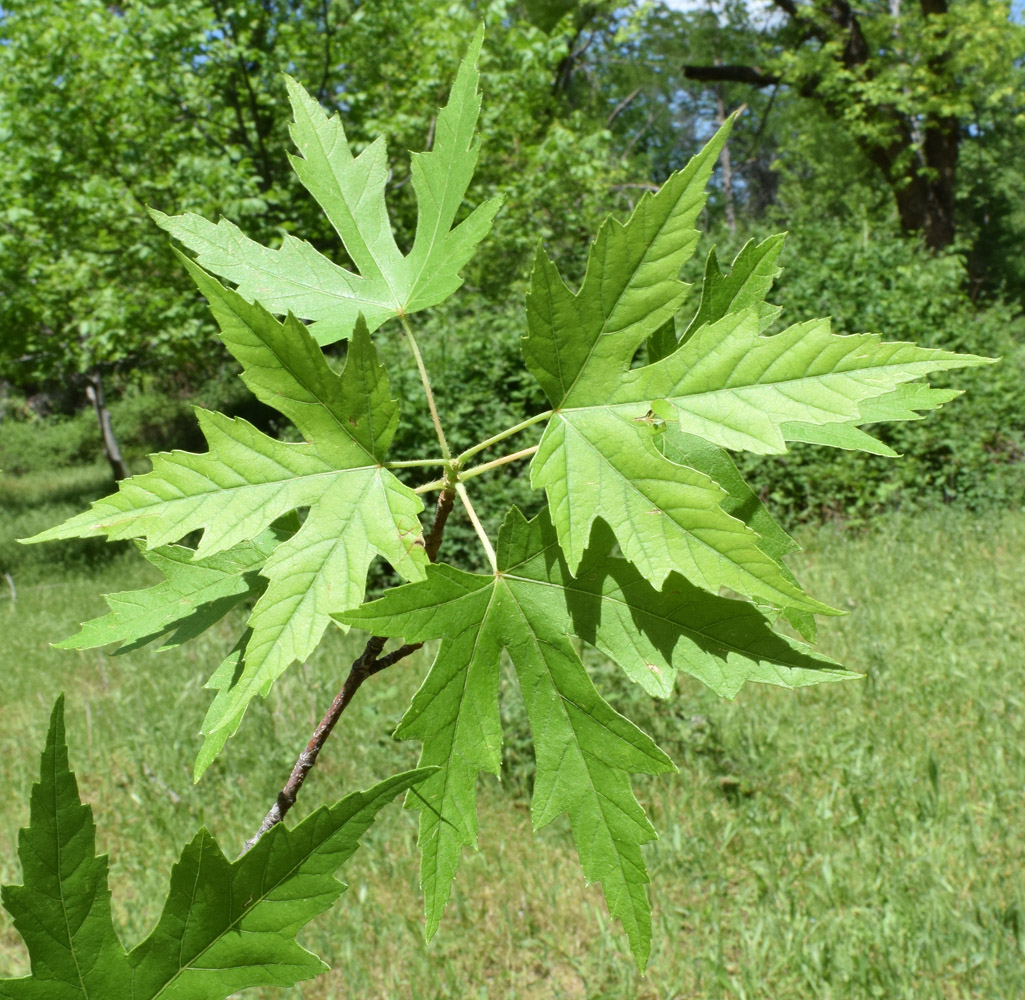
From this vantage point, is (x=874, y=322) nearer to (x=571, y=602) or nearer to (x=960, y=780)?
(x=960, y=780)

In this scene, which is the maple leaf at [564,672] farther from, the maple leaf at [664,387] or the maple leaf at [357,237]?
the maple leaf at [357,237]

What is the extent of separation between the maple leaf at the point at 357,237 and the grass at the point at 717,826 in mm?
1320

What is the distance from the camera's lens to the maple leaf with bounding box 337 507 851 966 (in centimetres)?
61

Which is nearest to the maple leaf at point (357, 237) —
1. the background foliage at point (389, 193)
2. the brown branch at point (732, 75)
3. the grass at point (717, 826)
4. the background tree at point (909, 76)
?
the grass at point (717, 826)

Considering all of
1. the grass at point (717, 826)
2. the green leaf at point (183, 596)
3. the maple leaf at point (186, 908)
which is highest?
the green leaf at point (183, 596)

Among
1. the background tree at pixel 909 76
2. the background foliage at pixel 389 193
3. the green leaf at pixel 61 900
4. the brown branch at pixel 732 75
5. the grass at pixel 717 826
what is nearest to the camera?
the green leaf at pixel 61 900

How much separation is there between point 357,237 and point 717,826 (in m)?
2.98

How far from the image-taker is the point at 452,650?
0.64 metres

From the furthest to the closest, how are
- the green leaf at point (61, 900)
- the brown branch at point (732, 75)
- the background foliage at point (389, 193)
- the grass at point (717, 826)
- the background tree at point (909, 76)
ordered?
the brown branch at point (732, 75), the background tree at point (909, 76), the background foliage at point (389, 193), the grass at point (717, 826), the green leaf at point (61, 900)

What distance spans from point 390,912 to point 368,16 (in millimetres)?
9371

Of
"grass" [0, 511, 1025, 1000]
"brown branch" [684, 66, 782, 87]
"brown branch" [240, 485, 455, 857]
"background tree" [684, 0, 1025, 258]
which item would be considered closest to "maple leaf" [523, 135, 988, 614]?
"brown branch" [240, 485, 455, 857]

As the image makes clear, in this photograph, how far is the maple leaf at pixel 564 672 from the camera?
0.61m

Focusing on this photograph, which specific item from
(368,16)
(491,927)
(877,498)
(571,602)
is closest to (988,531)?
(877,498)

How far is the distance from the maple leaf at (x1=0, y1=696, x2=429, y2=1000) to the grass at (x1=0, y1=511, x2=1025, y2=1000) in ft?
4.71
